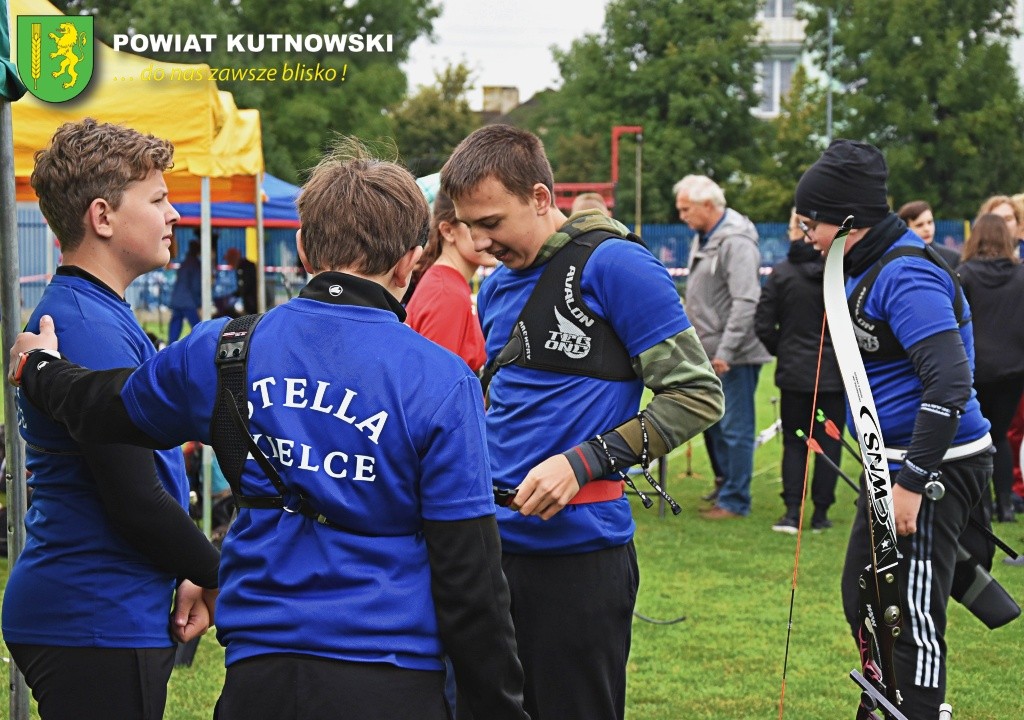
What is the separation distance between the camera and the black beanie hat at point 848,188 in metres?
3.78

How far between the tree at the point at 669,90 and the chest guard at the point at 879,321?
42843mm

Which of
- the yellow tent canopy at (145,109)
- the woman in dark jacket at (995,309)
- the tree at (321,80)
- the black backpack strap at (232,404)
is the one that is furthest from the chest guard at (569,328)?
the tree at (321,80)

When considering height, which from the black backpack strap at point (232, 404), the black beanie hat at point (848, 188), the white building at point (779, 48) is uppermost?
the white building at point (779, 48)

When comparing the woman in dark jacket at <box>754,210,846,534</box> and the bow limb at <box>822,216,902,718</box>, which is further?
the woman in dark jacket at <box>754,210,846,534</box>

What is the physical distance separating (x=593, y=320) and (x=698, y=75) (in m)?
46.5

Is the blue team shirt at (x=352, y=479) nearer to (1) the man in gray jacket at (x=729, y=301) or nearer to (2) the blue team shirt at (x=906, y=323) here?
(2) the blue team shirt at (x=906, y=323)

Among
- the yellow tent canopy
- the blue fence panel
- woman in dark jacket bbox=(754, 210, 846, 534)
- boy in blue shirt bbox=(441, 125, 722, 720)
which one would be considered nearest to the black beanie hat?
boy in blue shirt bbox=(441, 125, 722, 720)

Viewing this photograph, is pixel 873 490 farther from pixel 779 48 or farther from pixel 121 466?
pixel 779 48

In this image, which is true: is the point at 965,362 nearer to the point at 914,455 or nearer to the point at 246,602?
the point at 914,455

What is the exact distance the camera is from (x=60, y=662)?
2.59 m

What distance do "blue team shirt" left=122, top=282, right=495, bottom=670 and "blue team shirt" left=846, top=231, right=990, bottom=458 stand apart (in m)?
1.91

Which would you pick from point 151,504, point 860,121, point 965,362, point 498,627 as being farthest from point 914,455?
point 860,121

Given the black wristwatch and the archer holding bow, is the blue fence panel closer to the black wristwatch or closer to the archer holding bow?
the archer holding bow

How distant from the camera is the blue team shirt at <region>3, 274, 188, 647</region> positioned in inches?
101
